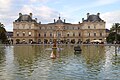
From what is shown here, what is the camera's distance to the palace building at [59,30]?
14088cm

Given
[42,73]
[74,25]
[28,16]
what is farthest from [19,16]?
[42,73]

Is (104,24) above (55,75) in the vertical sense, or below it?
above

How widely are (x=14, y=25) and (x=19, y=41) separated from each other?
7.87 meters

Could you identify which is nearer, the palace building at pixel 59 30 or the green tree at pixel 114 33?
the green tree at pixel 114 33

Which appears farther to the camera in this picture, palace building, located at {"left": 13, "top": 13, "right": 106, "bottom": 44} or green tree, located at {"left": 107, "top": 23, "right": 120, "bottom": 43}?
palace building, located at {"left": 13, "top": 13, "right": 106, "bottom": 44}

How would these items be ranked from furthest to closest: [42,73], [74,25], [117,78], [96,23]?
[74,25], [96,23], [42,73], [117,78]

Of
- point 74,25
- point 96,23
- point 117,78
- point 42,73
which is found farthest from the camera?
point 74,25

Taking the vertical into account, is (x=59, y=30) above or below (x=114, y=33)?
above

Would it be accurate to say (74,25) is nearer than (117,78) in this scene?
No

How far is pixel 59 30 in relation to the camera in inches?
5748

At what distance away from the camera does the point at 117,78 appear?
18.2m

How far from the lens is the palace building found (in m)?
141

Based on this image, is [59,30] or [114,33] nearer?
[114,33]

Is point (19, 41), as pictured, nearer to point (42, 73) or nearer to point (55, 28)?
point (55, 28)
